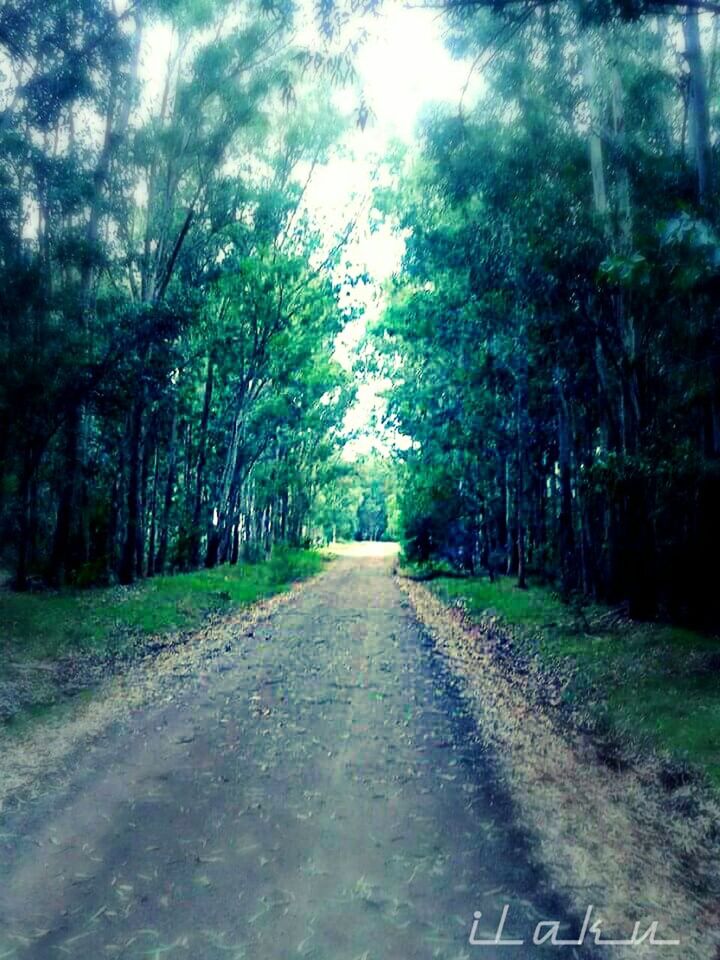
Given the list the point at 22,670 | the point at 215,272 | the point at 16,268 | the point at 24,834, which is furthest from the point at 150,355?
the point at 24,834

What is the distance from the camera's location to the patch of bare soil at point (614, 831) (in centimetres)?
403

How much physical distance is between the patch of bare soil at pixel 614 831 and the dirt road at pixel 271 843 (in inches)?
10.2

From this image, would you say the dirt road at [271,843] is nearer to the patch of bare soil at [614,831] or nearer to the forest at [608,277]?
the patch of bare soil at [614,831]

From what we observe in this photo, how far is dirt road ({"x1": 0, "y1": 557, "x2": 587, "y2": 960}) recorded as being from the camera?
3768 millimetres

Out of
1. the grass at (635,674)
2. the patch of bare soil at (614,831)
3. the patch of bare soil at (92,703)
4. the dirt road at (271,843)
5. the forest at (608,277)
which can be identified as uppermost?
the forest at (608,277)


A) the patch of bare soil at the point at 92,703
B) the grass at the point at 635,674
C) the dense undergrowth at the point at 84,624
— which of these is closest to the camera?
the patch of bare soil at the point at 92,703

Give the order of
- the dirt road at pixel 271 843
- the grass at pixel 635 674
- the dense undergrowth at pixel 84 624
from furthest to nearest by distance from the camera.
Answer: the dense undergrowth at pixel 84 624 → the grass at pixel 635 674 → the dirt road at pixel 271 843

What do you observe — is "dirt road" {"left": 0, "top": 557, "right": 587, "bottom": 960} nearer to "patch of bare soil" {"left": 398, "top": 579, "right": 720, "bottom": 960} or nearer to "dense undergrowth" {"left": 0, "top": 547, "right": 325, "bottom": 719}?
"patch of bare soil" {"left": 398, "top": 579, "right": 720, "bottom": 960}

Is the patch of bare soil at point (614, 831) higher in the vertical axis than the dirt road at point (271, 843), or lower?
lower

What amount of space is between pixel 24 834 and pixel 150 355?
15.4 metres

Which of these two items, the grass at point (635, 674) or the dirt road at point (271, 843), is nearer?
the dirt road at point (271, 843)

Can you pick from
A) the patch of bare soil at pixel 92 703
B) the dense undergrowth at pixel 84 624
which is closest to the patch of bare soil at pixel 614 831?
the patch of bare soil at pixel 92 703

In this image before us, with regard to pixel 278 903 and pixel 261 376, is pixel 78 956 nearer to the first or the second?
pixel 278 903

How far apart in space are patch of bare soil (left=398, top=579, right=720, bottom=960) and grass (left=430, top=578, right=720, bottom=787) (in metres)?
0.47
